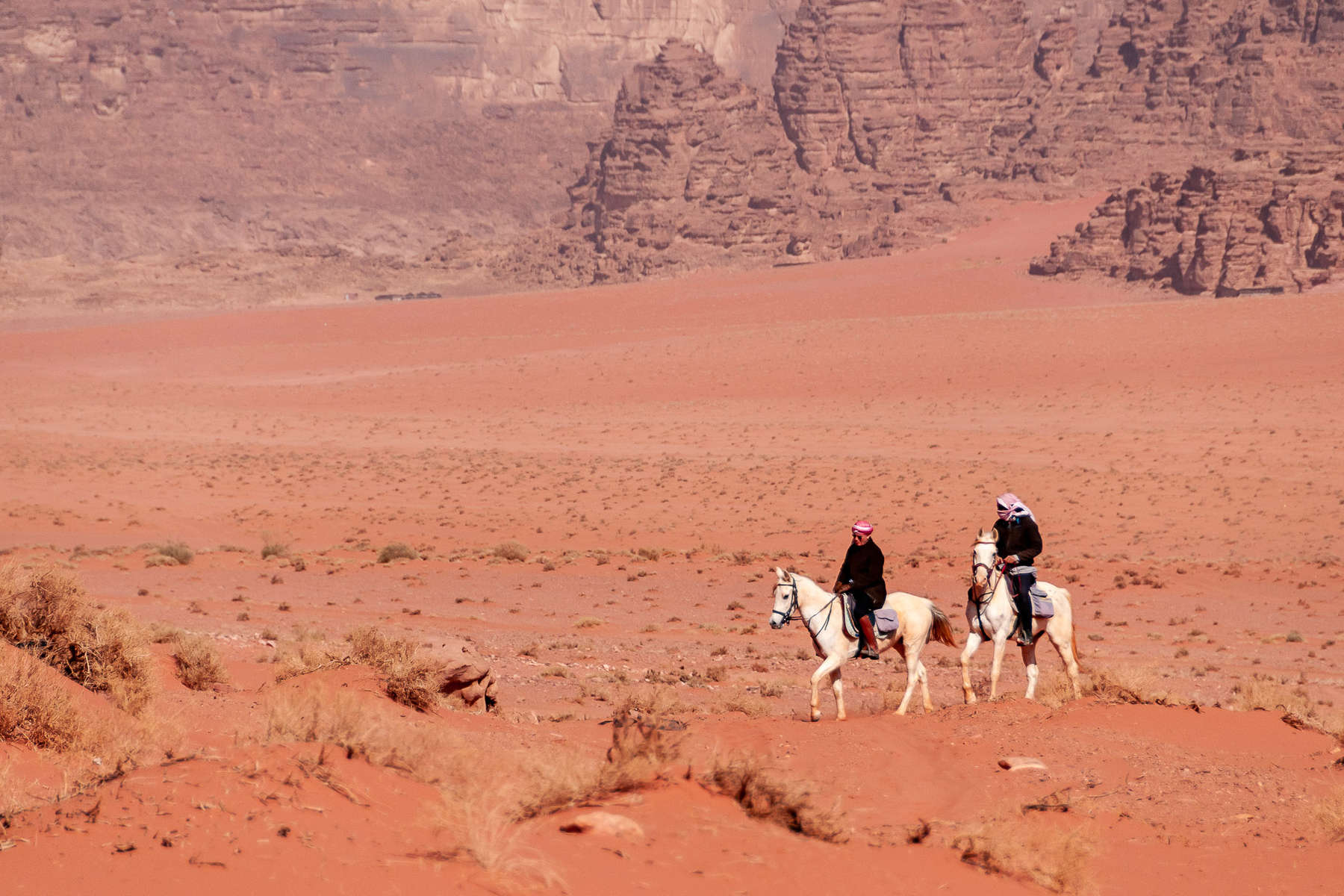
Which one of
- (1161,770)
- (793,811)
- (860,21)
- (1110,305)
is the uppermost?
(860,21)

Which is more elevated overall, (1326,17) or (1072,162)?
(1326,17)

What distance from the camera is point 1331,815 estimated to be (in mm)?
9938

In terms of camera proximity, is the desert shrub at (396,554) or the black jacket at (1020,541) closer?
the black jacket at (1020,541)

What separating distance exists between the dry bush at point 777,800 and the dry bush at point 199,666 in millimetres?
6524

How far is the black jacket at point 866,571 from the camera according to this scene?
12328 mm

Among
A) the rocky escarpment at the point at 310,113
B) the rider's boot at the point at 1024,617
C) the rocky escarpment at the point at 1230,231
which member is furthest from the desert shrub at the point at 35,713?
the rocky escarpment at the point at 310,113

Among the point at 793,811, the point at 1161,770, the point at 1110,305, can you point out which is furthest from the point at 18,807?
the point at 1110,305

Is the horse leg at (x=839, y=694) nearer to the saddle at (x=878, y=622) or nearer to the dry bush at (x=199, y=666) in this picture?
the saddle at (x=878, y=622)

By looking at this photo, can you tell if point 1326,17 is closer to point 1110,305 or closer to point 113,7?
point 1110,305

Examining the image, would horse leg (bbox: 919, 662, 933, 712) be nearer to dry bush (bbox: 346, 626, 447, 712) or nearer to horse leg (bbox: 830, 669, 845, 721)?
horse leg (bbox: 830, 669, 845, 721)

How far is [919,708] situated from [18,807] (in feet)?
26.8

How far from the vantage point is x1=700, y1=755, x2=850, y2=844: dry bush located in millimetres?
8641

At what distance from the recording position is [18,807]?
801 centimetres

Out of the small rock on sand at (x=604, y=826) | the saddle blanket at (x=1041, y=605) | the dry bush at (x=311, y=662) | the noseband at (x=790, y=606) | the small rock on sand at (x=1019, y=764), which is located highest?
the small rock on sand at (x=604, y=826)
